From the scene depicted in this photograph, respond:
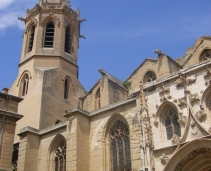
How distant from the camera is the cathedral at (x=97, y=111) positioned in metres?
11.7

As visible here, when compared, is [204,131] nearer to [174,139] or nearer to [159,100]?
[174,139]

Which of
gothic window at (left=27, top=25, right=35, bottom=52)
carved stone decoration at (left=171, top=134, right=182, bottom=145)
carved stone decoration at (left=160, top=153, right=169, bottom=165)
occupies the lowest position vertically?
carved stone decoration at (left=160, top=153, right=169, bottom=165)

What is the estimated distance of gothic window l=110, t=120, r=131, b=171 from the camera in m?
14.3

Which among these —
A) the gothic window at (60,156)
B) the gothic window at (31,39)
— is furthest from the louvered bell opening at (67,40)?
the gothic window at (60,156)

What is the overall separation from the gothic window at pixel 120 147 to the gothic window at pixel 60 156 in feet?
9.51

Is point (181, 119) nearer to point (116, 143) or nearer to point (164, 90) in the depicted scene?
point (164, 90)

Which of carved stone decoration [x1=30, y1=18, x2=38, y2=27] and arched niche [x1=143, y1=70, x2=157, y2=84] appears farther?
carved stone decoration [x1=30, y1=18, x2=38, y2=27]

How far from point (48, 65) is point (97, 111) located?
8.22 meters

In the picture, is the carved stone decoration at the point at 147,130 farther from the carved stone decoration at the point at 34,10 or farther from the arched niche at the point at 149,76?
the carved stone decoration at the point at 34,10

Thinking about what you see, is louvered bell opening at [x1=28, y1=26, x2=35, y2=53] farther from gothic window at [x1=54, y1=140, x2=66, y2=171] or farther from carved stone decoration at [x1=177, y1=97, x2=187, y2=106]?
carved stone decoration at [x1=177, y1=97, x2=187, y2=106]

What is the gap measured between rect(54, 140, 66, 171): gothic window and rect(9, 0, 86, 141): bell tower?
103 inches

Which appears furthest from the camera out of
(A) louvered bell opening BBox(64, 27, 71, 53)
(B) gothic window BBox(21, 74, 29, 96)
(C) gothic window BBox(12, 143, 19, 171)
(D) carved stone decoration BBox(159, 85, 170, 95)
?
(A) louvered bell opening BBox(64, 27, 71, 53)

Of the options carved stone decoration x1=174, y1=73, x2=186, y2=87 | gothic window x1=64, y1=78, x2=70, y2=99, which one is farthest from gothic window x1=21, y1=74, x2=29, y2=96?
carved stone decoration x1=174, y1=73, x2=186, y2=87

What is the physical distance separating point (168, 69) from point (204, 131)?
23.5 ft
